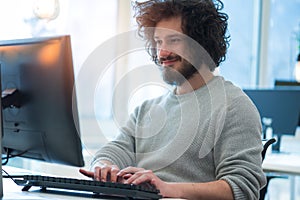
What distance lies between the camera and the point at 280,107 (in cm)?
278

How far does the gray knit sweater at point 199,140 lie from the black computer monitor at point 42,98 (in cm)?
32

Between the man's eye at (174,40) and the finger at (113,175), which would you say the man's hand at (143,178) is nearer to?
the finger at (113,175)

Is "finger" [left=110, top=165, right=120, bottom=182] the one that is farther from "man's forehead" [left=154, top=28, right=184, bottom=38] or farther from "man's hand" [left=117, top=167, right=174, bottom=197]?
"man's forehead" [left=154, top=28, right=184, bottom=38]

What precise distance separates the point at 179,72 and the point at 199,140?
0.26 metres

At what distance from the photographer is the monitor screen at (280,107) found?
2746 mm

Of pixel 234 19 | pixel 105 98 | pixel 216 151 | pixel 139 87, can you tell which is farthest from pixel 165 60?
pixel 234 19

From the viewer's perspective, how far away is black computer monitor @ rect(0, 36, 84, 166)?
1106 mm

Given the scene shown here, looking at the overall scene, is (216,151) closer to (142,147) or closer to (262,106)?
(142,147)

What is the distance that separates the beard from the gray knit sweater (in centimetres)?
6

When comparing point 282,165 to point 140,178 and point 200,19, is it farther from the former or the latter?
point 140,178

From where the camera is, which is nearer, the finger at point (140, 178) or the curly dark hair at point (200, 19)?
the finger at point (140, 178)

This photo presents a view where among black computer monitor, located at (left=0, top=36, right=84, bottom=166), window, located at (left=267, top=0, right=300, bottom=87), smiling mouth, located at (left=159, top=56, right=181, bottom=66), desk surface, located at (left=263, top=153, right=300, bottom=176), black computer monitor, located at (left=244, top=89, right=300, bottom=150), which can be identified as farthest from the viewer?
window, located at (left=267, top=0, right=300, bottom=87)

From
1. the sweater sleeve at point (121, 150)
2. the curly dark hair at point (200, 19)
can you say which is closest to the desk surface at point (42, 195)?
the sweater sleeve at point (121, 150)

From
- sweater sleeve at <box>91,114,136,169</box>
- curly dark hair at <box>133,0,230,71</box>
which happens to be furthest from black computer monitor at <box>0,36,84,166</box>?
curly dark hair at <box>133,0,230,71</box>
